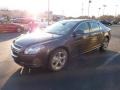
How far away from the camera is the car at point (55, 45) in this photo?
19.8 ft

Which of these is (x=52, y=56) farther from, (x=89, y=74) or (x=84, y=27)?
(x=84, y=27)

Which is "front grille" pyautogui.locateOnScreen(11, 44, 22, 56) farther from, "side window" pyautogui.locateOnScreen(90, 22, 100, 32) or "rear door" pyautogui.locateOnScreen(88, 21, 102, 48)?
"side window" pyautogui.locateOnScreen(90, 22, 100, 32)

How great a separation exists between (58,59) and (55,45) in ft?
1.52

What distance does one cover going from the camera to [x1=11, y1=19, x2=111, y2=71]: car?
6.03 m

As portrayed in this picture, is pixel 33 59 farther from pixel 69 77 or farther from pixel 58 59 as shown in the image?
pixel 69 77

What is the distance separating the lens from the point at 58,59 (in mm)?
6523

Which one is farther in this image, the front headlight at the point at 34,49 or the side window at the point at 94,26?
the side window at the point at 94,26

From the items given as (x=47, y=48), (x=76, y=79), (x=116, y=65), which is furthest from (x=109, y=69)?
(x=47, y=48)

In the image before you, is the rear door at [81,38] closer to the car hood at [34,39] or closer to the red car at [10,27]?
the car hood at [34,39]

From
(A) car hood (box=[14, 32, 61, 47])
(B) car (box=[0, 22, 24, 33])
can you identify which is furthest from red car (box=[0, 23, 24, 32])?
(A) car hood (box=[14, 32, 61, 47])

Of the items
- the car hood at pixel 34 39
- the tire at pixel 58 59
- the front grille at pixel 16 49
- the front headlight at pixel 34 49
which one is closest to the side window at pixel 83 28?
the car hood at pixel 34 39

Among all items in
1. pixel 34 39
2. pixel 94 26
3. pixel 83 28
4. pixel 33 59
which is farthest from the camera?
pixel 94 26

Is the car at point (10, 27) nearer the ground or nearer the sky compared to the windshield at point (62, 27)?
nearer the ground

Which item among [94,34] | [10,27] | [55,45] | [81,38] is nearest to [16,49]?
[55,45]
